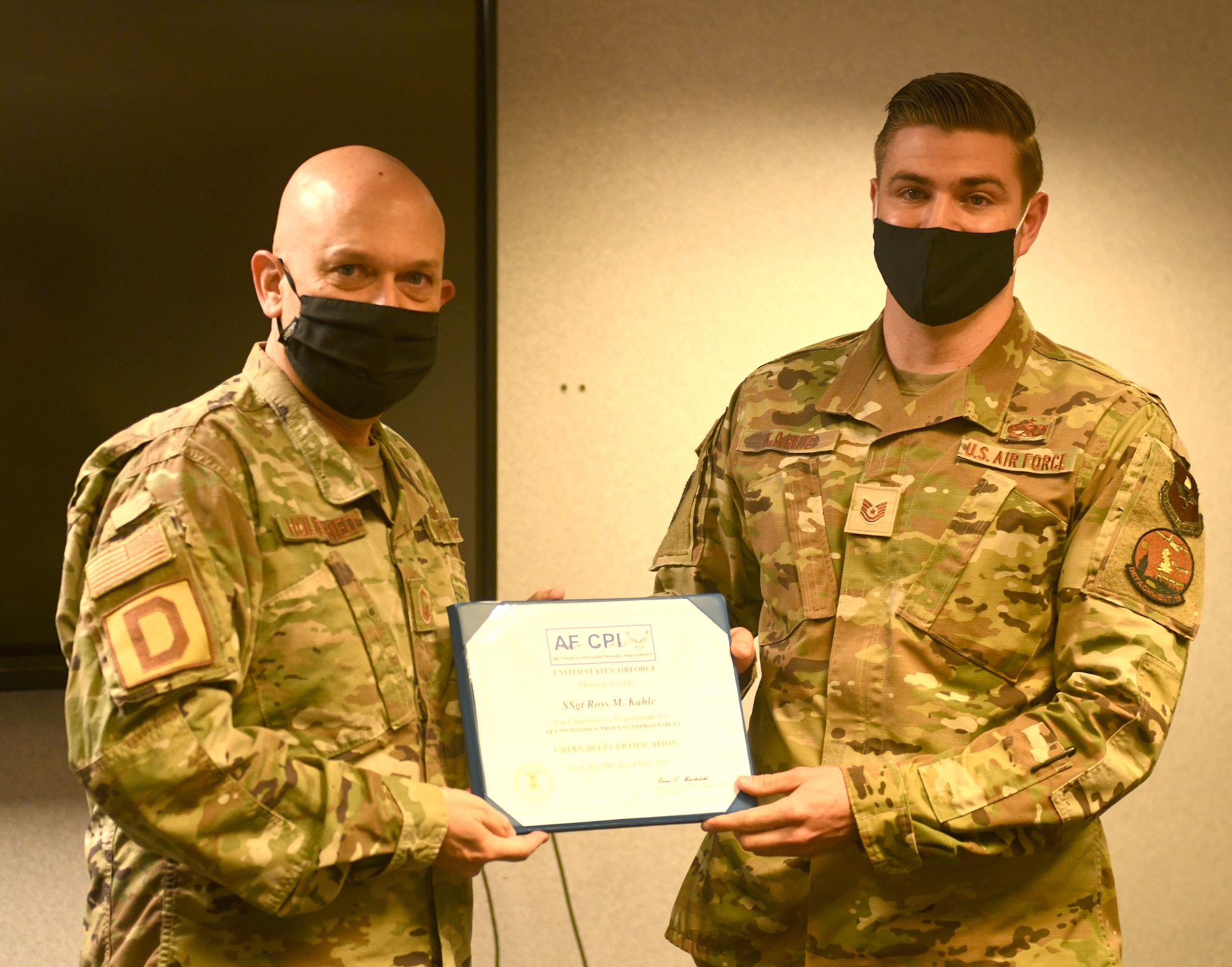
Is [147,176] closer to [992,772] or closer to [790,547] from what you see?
[790,547]

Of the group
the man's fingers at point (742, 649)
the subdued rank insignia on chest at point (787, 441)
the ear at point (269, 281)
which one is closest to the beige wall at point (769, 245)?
the subdued rank insignia on chest at point (787, 441)

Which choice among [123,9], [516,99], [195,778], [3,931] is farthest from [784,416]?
[3,931]

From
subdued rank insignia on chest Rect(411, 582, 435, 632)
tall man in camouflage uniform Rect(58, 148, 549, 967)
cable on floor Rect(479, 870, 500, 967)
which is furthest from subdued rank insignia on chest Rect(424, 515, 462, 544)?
cable on floor Rect(479, 870, 500, 967)

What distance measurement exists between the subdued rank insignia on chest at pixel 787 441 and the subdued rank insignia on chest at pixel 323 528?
2.26 ft

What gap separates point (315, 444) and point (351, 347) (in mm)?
139

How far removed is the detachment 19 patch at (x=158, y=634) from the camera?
1.31 meters

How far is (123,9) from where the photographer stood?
238cm

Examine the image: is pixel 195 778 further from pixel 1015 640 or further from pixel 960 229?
pixel 960 229

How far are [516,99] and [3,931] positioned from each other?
2.22m

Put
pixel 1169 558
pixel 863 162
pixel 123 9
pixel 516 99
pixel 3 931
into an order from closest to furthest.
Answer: pixel 1169 558
pixel 123 9
pixel 3 931
pixel 516 99
pixel 863 162

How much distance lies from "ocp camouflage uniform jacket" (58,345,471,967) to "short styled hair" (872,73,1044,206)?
1.02 m

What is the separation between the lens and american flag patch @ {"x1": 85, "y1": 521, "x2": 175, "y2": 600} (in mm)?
1338

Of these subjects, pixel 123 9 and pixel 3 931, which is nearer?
pixel 123 9

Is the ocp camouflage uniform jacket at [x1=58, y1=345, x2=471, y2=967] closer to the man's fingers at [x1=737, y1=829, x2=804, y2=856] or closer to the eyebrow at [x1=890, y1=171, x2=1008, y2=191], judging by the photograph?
the man's fingers at [x1=737, y1=829, x2=804, y2=856]
